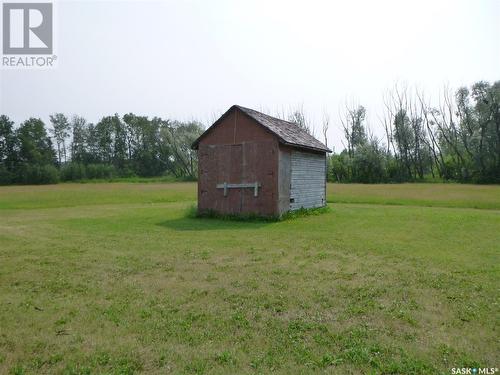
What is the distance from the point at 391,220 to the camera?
54.3 ft

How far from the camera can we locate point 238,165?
18.3 meters

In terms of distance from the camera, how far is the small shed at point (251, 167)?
1738 centimetres

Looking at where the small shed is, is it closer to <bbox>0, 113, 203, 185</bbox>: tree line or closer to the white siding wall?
the white siding wall

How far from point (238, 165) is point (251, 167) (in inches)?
30.2

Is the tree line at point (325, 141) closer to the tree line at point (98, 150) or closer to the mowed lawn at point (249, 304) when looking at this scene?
the tree line at point (98, 150)

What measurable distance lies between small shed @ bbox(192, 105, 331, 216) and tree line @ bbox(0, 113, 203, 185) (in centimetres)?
→ 5630

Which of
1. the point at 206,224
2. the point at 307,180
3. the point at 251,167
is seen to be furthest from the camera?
the point at 307,180

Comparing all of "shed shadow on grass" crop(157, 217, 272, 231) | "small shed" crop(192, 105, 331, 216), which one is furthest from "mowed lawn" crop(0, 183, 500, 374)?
"small shed" crop(192, 105, 331, 216)

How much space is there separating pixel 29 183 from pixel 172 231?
71134 mm

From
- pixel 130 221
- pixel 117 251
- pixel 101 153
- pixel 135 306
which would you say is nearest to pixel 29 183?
pixel 101 153

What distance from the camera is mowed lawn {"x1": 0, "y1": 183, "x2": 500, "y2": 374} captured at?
4238mm

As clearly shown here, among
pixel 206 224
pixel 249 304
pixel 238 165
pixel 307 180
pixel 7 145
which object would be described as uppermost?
pixel 7 145

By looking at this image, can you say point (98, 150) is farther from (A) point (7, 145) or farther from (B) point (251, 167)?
(B) point (251, 167)

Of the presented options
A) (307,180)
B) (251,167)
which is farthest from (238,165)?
(307,180)
